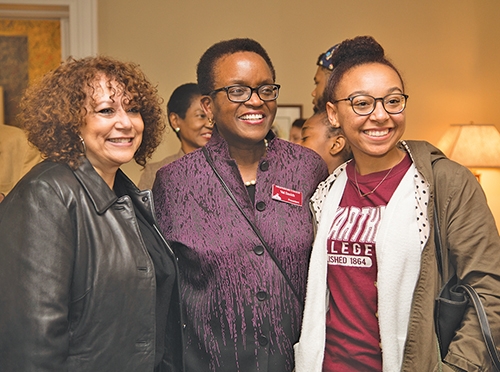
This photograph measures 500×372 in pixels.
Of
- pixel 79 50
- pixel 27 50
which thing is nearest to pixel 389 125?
pixel 79 50

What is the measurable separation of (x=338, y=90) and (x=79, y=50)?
2.91m

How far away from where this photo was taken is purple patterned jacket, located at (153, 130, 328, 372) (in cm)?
200

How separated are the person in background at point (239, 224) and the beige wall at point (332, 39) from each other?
2445mm

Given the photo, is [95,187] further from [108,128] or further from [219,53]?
[219,53]

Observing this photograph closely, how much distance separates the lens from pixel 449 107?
5.01 meters

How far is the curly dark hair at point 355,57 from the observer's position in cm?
196

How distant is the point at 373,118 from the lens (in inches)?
74.0

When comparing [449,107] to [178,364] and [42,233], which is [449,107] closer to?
[178,364]

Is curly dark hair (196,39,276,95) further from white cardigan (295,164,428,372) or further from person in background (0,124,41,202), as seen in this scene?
person in background (0,124,41,202)

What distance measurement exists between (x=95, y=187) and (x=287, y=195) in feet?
2.23

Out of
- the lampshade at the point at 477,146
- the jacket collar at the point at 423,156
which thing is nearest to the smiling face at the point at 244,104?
the jacket collar at the point at 423,156

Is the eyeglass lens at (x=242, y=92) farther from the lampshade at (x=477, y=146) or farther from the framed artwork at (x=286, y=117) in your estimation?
the lampshade at (x=477, y=146)

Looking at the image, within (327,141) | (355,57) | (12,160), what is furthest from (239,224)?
(12,160)

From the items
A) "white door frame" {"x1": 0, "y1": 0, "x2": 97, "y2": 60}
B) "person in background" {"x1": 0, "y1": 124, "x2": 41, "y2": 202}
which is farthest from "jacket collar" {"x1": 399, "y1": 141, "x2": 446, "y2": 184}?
"white door frame" {"x1": 0, "y1": 0, "x2": 97, "y2": 60}
